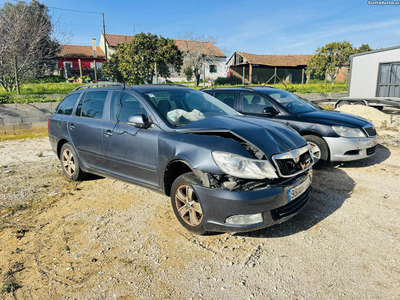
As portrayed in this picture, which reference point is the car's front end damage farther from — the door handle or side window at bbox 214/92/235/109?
side window at bbox 214/92/235/109

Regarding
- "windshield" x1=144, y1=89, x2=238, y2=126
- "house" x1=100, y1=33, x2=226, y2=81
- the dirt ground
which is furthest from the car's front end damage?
"house" x1=100, y1=33, x2=226, y2=81

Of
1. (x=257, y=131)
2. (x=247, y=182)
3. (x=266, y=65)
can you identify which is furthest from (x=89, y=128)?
(x=266, y=65)

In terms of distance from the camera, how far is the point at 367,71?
54.7ft

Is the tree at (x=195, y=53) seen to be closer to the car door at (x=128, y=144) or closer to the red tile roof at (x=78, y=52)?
the red tile roof at (x=78, y=52)

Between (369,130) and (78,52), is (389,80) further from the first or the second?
(78,52)

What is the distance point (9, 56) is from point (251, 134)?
16.6 m

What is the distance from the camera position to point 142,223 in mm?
3646

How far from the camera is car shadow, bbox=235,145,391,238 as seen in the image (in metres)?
3.40

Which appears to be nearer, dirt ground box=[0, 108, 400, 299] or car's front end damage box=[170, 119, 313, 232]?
dirt ground box=[0, 108, 400, 299]

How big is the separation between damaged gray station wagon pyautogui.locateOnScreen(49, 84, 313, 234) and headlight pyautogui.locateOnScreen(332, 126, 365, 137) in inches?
87.6

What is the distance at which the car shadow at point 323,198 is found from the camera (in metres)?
3.40

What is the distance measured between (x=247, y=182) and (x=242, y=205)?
0.27 metres

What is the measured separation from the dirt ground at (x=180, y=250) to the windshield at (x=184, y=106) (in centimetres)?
126

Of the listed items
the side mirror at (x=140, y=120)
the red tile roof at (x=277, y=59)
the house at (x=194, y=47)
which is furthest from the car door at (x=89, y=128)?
the red tile roof at (x=277, y=59)
